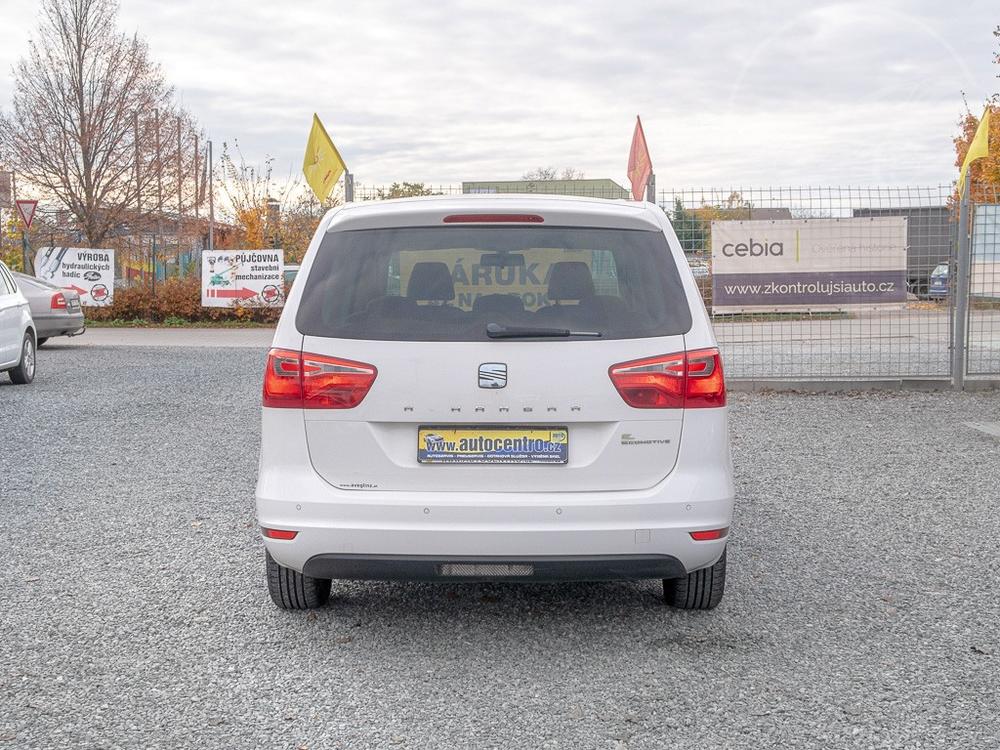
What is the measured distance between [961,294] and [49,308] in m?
14.6

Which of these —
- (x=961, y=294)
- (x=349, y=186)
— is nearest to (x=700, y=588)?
(x=961, y=294)

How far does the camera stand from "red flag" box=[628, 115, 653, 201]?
14008mm

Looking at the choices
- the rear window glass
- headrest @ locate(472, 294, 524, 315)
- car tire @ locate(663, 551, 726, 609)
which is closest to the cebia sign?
car tire @ locate(663, 551, 726, 609)

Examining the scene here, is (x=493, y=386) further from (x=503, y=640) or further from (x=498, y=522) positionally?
(x=503, y=640)

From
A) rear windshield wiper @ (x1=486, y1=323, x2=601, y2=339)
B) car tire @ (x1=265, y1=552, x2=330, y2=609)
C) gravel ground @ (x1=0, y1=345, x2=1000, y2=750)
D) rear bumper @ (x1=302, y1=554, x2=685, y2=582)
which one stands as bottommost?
gravel ground @ (x1=0, y1=345, x2=1000, y2=750)

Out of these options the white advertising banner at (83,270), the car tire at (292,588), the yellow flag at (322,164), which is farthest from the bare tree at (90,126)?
the car tire at (292,588)

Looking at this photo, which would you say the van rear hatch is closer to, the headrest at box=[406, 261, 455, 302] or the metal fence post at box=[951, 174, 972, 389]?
the headrest at box=[406, 261, 455, 302]

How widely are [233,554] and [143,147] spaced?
27998 millimetres

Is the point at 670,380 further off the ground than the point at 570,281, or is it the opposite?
the point at 570,281

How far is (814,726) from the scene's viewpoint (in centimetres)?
363

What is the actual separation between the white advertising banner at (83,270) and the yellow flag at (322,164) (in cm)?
1180

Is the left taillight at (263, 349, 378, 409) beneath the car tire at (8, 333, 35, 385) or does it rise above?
above

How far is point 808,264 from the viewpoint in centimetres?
1219

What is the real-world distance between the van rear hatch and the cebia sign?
8.27 meters
